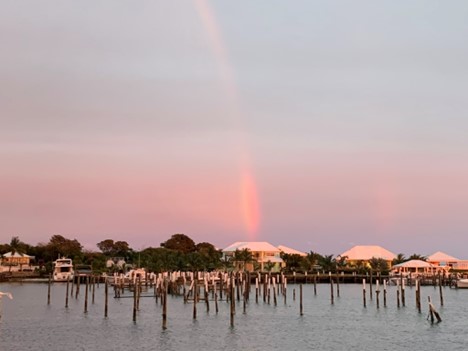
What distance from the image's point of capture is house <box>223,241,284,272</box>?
151m

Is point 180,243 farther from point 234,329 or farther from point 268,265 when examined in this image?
point 234,329

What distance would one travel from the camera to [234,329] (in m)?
57.2

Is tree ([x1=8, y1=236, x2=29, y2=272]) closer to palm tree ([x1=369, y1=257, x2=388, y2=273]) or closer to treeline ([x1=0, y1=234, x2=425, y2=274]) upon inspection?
treeline ([x1=0, y1=234, x2=425, y2=274])

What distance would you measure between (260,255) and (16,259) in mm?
59786

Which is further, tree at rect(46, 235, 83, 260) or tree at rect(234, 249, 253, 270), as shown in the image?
tree at rect(46, 235, 83, 260)

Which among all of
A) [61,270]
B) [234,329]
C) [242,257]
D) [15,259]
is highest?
[15,259]

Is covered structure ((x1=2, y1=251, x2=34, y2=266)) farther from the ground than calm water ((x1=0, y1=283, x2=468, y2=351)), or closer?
farther from the ground

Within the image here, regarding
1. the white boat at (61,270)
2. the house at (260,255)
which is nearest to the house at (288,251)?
the house at (260,255)

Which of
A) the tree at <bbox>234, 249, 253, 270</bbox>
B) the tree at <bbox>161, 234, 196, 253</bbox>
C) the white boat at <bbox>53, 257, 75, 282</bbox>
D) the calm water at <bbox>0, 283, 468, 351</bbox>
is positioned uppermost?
the tree at <bbox>161, 234, 196, 253</bbox>

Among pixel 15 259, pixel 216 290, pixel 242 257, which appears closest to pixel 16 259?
pixel 15 259

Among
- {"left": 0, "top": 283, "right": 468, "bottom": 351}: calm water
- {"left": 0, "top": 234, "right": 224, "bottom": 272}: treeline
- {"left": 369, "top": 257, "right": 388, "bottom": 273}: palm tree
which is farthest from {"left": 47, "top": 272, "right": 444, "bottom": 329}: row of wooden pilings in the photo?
{"left": 369, "top": 257, "right": 388, "bottom": 273}: palm tree

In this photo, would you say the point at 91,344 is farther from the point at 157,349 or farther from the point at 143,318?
the point at 143,318

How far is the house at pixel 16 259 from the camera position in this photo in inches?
6457

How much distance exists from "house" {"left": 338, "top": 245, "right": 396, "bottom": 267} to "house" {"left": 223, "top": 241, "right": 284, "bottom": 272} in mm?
15763
